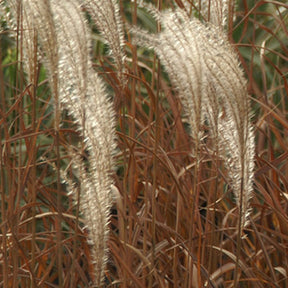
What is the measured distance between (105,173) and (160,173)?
89cm

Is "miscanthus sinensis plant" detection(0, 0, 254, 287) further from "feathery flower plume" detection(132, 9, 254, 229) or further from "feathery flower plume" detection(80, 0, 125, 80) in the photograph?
"feathery flower plume" detection(80, 0, 125, 80)

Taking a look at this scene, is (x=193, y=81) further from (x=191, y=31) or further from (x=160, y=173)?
Answer: (x=160, y=173)

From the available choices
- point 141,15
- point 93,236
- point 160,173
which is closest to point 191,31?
point 93,236

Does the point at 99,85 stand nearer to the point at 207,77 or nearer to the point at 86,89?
the point at 86,89

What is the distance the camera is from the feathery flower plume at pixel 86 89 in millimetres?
1067

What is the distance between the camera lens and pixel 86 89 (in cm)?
112

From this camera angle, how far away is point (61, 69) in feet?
4.02

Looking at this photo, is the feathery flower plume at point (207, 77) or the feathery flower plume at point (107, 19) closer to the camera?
the feathery flower plume at point (207, 77)

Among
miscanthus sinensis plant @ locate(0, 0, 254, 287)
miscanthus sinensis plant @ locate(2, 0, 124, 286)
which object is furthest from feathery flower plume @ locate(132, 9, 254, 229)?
miscanthus sinensis plant @ locate(2, 0, 124, 286)

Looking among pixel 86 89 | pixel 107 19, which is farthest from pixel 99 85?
pixel 107 19

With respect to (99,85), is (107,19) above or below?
above

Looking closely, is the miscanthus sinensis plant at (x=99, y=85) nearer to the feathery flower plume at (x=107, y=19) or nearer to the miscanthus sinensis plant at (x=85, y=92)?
the miscanthus sinensis plant at (x=85, y=92)

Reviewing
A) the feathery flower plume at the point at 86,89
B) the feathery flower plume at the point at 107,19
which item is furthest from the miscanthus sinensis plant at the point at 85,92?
the feathery flower plume at the point at 107,19

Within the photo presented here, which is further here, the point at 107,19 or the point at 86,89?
the point at 107,19
